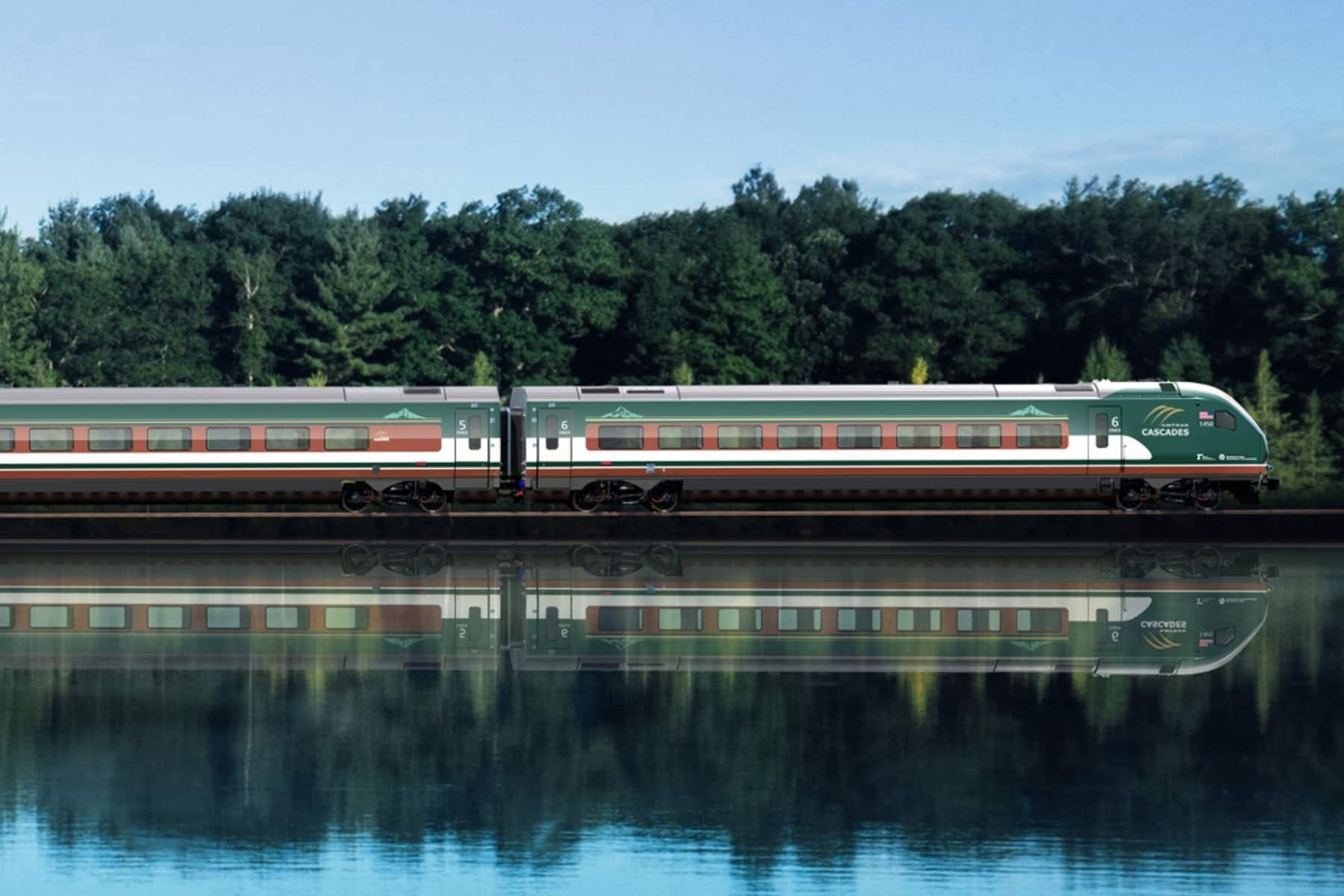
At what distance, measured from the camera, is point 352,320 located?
92938 mm

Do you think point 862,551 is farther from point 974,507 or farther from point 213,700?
point 213,700

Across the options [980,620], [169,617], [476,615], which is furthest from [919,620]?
[169,617]

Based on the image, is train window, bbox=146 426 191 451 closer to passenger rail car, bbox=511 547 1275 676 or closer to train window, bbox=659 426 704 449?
train window, bbox=659 426 704 449

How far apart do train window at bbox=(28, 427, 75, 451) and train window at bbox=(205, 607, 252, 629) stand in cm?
1703

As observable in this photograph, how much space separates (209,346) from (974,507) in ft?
203

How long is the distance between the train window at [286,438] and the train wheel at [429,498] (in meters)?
2.59

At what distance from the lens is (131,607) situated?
2319 centimetres

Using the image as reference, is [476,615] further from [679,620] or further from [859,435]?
[859,435]

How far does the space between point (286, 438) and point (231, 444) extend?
1.12m

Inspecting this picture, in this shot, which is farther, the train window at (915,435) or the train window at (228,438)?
the train window at (915,435)

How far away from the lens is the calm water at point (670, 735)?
11562mm

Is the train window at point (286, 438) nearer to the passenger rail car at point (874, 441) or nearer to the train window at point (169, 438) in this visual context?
the train window at point (169, 438)

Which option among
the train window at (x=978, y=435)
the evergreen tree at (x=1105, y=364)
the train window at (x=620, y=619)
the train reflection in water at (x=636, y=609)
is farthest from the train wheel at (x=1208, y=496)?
the evergreen tree at (x=1105, y=364)

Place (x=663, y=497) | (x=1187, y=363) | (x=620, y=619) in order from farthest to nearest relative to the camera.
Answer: (x=1187, y=363) < (x=663, y=497) < (x=620, y=619)
